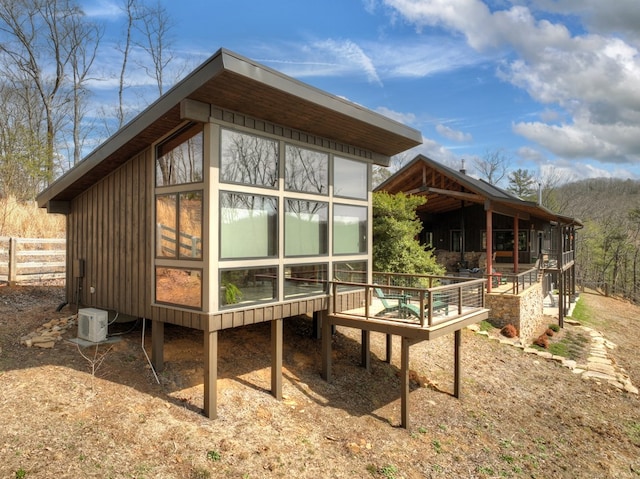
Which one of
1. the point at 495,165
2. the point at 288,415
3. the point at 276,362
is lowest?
the point at 288,415

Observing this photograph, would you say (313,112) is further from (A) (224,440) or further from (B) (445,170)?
(B) (445,170)

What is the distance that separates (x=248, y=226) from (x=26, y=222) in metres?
13.2

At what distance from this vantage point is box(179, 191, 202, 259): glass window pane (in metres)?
6.16

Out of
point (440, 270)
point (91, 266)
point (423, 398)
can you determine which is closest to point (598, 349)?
point (440, 270)

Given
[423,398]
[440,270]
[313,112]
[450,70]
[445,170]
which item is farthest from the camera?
[450,70]

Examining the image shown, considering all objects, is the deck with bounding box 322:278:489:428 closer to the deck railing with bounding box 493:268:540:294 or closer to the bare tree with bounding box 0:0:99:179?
the deck railing with bounding box 493:268:540:294

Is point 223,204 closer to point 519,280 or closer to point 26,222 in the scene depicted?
point 519,280

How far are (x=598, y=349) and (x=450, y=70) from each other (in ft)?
57.3

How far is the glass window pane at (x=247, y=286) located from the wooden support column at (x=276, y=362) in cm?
61

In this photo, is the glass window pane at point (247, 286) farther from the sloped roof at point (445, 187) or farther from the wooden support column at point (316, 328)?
the sloped roof at point (445, 187)

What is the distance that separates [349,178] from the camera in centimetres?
852

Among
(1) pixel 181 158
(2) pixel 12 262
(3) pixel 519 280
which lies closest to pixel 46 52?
(2) pixel 12 262

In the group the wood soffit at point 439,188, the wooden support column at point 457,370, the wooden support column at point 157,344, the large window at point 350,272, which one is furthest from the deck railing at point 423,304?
the wood soffit at point 439,188

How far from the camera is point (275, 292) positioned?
22.7 feet
